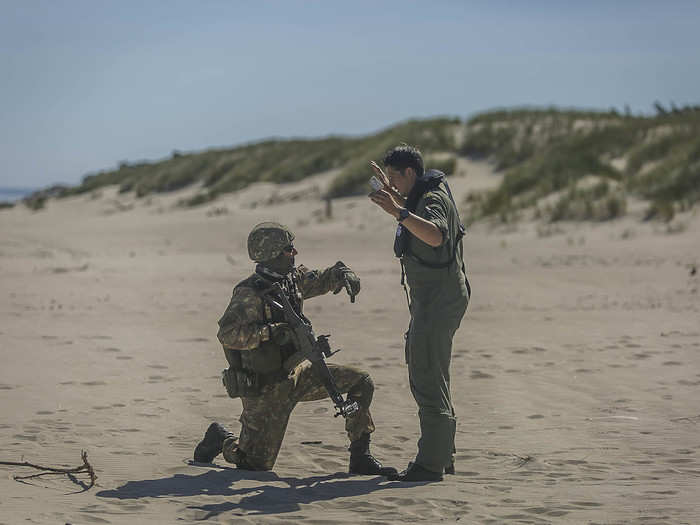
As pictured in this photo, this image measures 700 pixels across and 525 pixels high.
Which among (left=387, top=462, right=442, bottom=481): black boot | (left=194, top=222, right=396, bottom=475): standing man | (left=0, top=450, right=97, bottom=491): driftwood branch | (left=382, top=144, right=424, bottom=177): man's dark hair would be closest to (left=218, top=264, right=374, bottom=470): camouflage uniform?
(left=194, top=222, right=396, bottom=475): standing man

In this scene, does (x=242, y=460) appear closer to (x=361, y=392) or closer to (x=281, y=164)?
(x=361, y=392)

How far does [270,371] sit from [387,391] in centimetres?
284

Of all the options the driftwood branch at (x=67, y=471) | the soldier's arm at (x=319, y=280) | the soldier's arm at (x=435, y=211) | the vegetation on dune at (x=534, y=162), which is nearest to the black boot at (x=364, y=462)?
the soldier's arm at (x=319, y=280)

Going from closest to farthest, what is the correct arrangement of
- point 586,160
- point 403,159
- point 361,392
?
point 403,159
point 361,392
point 586,160

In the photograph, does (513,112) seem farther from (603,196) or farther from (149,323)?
(149,323)

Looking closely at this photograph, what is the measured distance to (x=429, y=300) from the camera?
5.46m

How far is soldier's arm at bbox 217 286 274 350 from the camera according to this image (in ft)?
17.5

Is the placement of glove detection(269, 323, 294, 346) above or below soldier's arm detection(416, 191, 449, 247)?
below

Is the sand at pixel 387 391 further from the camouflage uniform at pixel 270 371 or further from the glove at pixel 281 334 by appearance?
the glove at pixel 281 334

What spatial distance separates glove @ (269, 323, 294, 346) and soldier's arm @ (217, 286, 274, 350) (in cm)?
4

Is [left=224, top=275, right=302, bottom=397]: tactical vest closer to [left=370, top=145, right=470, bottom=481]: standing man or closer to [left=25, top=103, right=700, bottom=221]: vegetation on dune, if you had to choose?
[left=370, top=145, right=470, bottom=481]: standing man

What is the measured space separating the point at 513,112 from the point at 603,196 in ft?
40.2

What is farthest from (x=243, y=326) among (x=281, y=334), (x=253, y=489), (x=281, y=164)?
(x=281, y=164)

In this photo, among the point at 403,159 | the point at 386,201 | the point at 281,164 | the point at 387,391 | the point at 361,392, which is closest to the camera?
the point at 386,201
